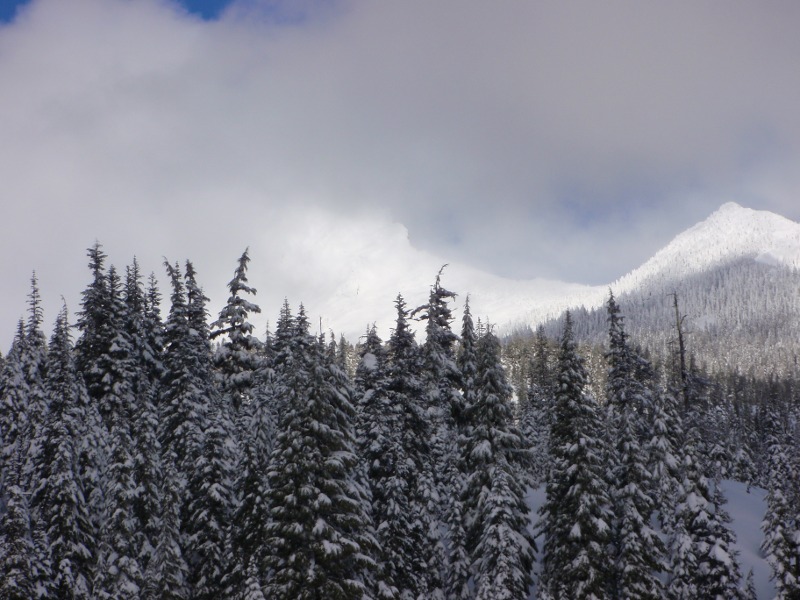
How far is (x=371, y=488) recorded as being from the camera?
1320 inches

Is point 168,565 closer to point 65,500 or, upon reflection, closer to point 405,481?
point 65,500

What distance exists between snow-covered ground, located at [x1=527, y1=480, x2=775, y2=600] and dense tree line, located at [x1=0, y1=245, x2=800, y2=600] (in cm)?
691

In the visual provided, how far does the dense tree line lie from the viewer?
2633 cm

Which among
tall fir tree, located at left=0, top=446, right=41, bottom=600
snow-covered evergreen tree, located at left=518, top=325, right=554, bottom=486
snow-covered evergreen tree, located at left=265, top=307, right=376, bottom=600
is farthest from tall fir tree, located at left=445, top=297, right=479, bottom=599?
snow-covered evergreen tree, located at left=518, top=325, right=554, bottom=486

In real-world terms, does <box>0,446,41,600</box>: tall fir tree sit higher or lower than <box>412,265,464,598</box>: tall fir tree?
lower

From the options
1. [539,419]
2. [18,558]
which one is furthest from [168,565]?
[539,419]

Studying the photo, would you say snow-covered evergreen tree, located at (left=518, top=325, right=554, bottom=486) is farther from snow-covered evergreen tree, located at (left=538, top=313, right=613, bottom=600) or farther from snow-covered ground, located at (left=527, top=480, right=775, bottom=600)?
snow-covered evergreen tree, located at (left=538, top=313, right=613, bottom=600)

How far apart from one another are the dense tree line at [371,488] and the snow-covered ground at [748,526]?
6.91m

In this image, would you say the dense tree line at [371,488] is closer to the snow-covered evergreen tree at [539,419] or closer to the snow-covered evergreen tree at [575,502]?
the snow-covered evergreen tree at [575,502]

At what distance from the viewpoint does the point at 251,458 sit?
3150 cm

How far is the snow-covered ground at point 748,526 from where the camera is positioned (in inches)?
1580

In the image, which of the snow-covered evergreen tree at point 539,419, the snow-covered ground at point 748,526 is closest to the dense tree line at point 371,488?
the snow-covered ground at point 748,526

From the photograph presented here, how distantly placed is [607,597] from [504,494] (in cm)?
678

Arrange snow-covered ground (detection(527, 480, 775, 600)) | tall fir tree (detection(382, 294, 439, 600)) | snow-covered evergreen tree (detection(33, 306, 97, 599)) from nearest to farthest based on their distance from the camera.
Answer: tall fir tree (detection(382, 294, 439, 600))
snow-covered evergreen tree (detection(33, 306, 97, 599))
snow-covered ground (detection(527, 480, 775, 600))
